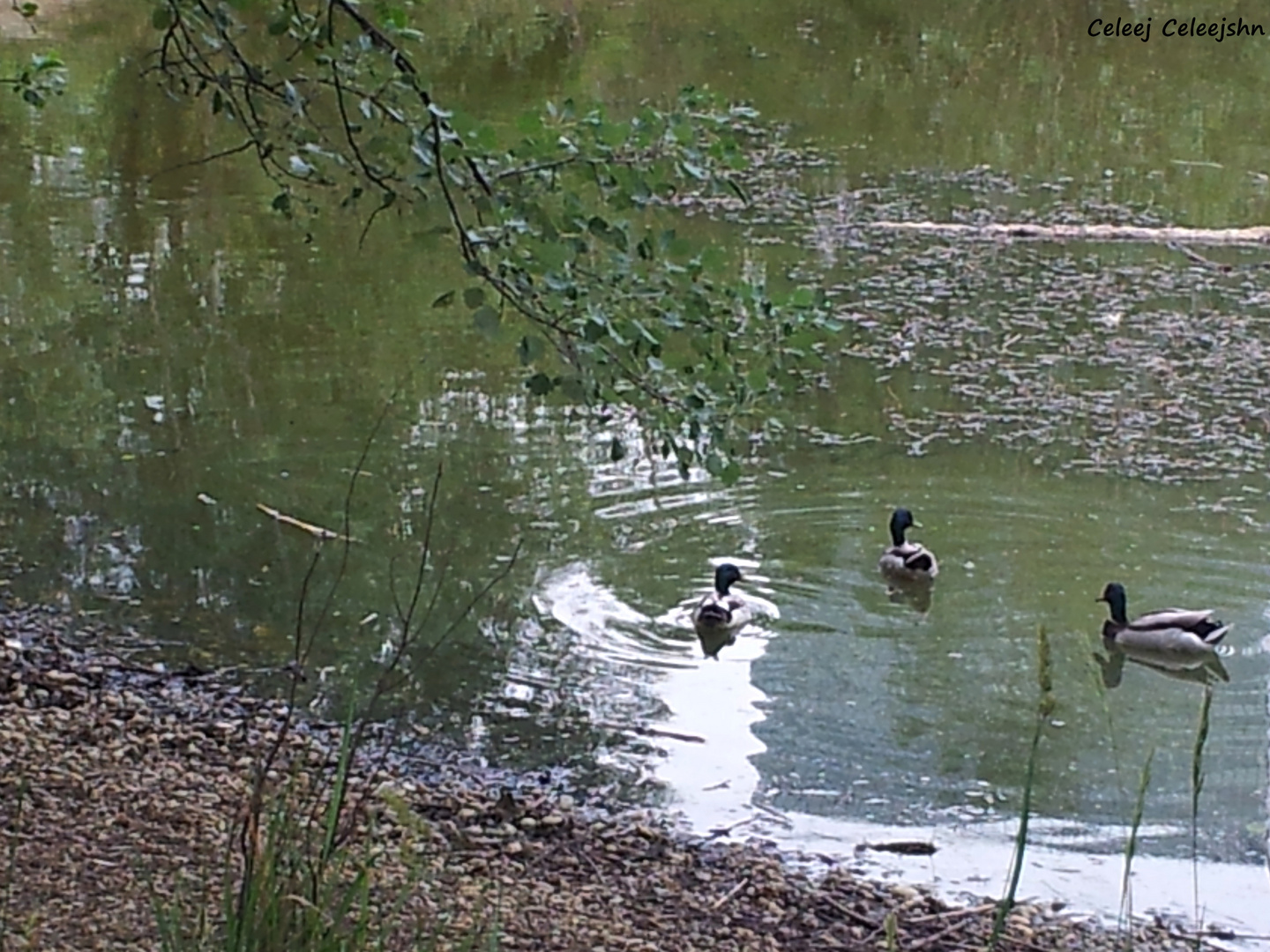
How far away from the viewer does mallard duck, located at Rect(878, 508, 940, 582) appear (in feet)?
20.4

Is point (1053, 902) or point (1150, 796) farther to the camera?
point (1150, 796)

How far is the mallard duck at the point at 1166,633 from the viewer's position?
227 inches

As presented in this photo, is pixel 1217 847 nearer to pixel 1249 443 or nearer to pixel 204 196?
pixel 1249 443

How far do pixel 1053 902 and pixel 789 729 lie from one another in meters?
1.13

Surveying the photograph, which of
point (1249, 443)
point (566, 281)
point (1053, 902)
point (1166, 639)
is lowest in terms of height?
point (1053, 902)

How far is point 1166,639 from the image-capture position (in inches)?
226

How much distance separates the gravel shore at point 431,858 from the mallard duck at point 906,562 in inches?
71.4

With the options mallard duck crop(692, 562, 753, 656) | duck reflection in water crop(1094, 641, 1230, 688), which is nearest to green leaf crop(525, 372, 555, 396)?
mallard duck crop(692, 562, 753, 656)

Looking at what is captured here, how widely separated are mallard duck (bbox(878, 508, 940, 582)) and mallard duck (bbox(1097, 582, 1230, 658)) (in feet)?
2.00

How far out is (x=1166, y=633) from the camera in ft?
18.9

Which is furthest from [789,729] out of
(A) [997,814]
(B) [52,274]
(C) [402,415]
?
(B) [52,274]

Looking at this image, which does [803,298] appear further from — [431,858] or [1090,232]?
[1090,232]

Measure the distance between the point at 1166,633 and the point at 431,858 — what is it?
2664mm

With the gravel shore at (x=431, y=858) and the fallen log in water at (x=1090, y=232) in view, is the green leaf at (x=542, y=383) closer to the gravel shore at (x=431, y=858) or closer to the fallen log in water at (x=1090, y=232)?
the gravel shore at (x=431, y=858)
